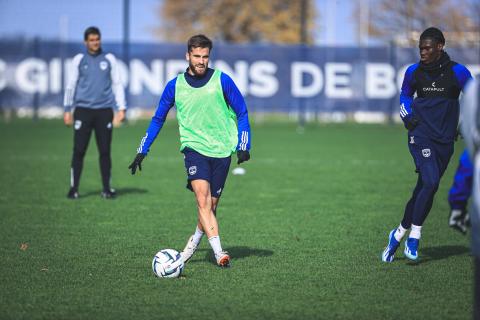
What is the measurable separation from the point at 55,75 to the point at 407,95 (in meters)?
24.0

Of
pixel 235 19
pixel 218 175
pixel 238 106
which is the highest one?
pixel 235 19

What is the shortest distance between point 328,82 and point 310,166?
44.8 ft

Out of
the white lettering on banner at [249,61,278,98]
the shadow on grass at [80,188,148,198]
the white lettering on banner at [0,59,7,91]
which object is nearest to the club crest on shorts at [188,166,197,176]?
the shadow on grass at [80,188,148,198]

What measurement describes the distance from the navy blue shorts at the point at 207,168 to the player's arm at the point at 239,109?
0.20 metres

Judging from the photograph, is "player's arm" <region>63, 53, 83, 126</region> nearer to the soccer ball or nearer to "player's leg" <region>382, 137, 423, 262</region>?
the soccer ball

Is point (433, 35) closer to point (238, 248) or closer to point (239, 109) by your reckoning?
point (239, 109)

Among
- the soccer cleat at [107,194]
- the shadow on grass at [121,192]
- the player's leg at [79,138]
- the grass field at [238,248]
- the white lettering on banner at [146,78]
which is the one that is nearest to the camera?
the grass field at [238,248]

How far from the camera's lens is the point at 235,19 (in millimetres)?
48312

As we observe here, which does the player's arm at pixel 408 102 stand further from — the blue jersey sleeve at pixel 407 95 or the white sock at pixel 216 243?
the white sock at pixel 216 243

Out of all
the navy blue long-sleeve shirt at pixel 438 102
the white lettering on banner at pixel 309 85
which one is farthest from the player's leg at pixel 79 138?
the white lettering on banner at pixel 309 85

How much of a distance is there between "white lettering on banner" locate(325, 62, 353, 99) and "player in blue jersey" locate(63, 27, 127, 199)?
18.7 m

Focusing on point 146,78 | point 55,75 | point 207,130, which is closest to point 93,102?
point 207,130

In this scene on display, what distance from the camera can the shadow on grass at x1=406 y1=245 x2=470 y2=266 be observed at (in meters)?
8.38

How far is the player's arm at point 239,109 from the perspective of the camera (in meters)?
7.70
